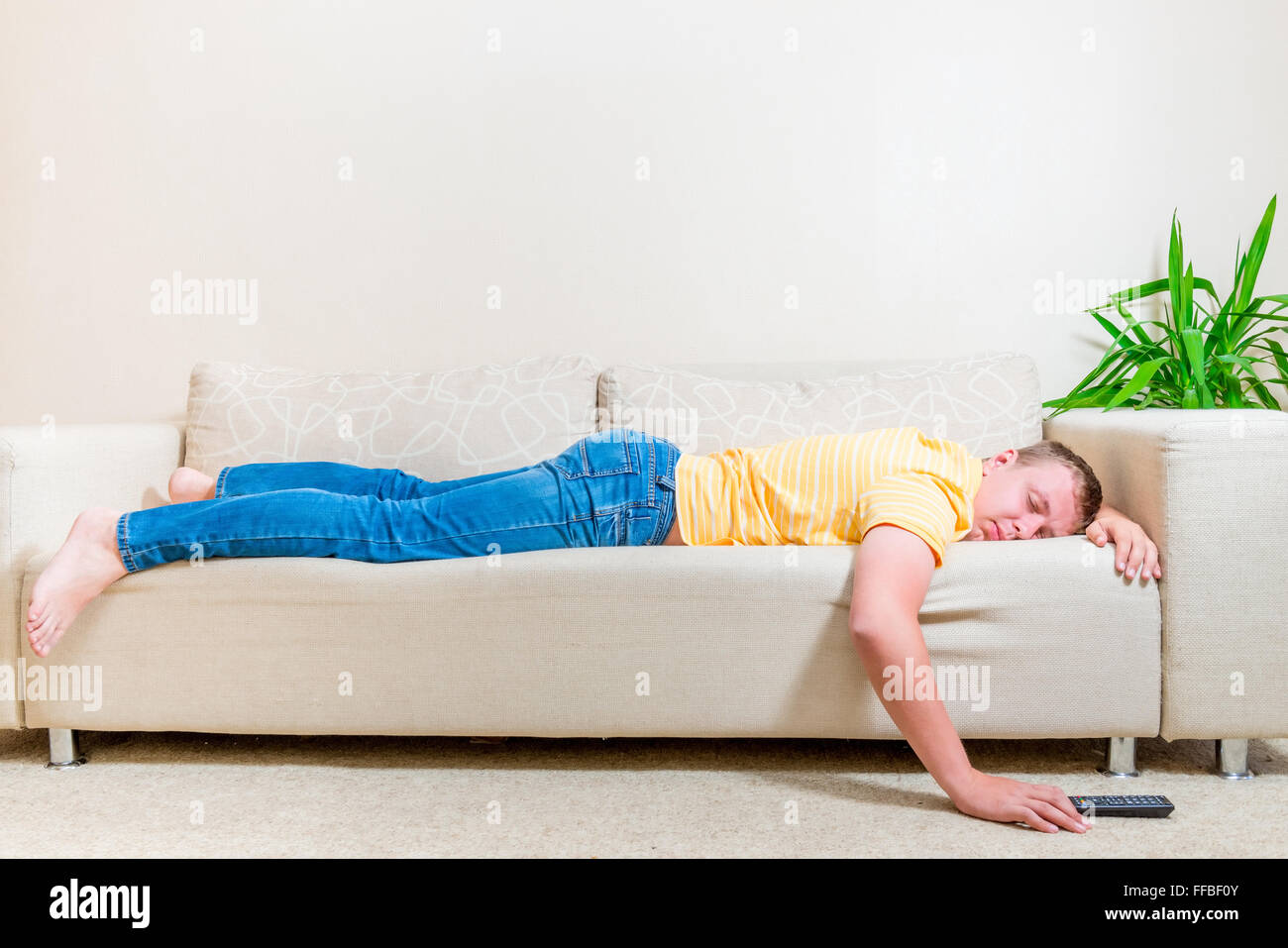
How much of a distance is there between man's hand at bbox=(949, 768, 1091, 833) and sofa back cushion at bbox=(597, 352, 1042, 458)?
841 mm

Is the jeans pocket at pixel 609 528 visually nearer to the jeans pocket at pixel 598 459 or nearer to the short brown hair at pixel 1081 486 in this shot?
the jeans pocket at pixel 598 459

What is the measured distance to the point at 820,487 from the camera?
1.63m

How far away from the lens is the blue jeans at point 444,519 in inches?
63.6

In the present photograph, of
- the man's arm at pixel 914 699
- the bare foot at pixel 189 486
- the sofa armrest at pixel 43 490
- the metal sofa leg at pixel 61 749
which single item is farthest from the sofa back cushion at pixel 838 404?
the metal sofa leg at pixel 61 749

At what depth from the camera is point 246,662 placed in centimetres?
159

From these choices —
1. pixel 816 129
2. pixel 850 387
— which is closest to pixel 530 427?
pixel 850 387

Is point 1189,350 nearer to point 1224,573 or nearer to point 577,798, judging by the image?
point 1224,573

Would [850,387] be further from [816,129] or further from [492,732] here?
[492,732]

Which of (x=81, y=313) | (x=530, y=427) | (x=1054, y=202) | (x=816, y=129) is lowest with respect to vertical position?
(x=530, y=427)

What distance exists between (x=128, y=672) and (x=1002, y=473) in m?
1.50

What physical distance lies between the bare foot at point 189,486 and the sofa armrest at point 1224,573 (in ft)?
5.61

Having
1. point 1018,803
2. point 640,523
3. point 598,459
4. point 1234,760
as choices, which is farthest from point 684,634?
point 1234,760
